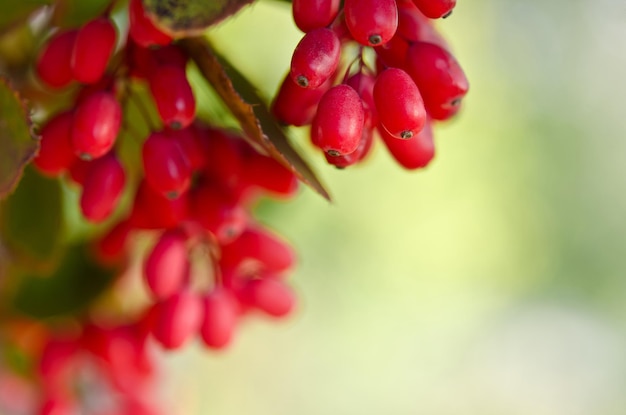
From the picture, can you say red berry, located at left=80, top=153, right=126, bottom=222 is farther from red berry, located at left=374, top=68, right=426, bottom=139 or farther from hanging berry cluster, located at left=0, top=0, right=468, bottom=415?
red berry, located at left=374, top=68, right=426, bottom=139

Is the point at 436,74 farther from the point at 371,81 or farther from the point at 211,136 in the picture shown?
the point at 211,136

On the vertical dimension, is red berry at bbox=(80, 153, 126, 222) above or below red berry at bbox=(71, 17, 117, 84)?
below

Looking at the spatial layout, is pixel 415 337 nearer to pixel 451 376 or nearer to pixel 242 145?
pixel 451 376

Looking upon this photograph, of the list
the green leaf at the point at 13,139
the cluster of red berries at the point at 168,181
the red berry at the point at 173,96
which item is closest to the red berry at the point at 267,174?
the cluster of red berries at the point at 168,181

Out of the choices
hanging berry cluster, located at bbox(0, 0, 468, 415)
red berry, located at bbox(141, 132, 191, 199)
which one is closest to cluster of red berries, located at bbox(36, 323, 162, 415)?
hanging berry cluster, located at bbox(0, 0, 468, 415)

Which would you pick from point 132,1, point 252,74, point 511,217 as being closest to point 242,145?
point 132,1

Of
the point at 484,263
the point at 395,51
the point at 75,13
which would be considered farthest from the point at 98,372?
the point at 484,263

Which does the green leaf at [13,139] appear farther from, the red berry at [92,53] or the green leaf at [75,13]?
the green leaf at [75,13]
